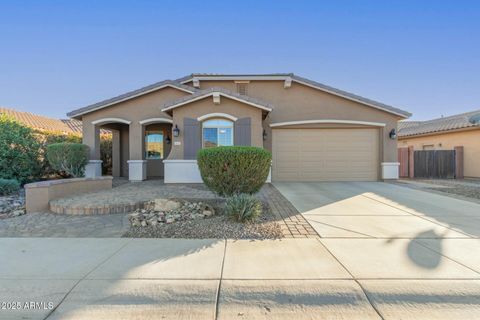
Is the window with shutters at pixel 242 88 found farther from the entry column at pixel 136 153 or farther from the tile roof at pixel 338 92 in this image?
the entry column at pixel 136 153

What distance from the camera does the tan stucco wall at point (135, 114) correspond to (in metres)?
12.0

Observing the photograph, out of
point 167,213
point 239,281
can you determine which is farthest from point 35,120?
point 239,281

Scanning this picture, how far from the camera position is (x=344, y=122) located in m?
12.4

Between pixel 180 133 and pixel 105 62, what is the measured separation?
977cm

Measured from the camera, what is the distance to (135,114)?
1210cm

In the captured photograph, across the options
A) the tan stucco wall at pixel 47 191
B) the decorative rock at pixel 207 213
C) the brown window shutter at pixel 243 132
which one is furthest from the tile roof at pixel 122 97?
the decorative rock at pixel 207 213

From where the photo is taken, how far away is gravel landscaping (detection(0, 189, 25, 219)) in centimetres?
642

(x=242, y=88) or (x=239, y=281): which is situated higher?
(x=242, y=88)

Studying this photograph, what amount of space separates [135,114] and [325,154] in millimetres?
9880

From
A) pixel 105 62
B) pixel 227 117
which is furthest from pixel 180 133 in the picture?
pixel 105 62

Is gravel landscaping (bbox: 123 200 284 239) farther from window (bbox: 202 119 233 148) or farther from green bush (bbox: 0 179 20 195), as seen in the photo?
green bush (bbox: 0 179 20 195)

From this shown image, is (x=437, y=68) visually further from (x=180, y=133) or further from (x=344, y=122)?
→ (x=180, y=133)

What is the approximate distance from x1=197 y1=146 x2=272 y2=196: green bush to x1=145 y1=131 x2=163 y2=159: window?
8.48 m

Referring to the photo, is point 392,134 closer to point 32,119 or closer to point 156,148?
point 156,148
